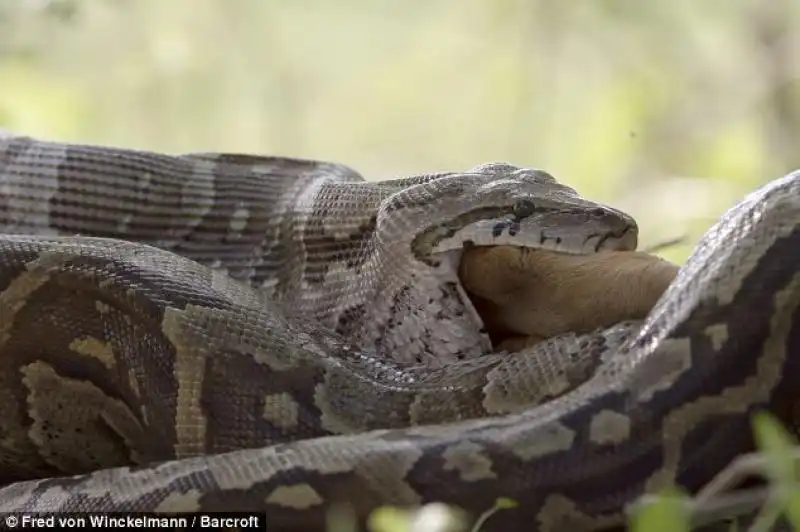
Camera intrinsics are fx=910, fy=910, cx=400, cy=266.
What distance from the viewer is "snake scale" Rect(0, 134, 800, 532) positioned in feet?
4.52

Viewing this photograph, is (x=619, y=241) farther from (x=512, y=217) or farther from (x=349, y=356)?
(x=349, y=356)

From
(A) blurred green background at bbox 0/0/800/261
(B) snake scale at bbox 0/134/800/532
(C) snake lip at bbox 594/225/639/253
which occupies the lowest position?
(B) snake scale at bbox 0/134/800/532

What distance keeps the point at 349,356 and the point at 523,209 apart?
1.70 feet

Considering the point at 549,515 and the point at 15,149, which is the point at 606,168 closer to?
the point at 15,149

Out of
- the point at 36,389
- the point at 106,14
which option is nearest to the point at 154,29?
the point at 106,14

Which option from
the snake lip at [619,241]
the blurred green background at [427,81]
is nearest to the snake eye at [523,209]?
the snake lip at [619,241]

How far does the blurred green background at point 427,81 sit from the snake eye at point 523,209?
2.75 meters

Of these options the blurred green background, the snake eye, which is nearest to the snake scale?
the snake eye

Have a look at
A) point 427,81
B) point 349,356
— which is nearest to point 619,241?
point 349,356

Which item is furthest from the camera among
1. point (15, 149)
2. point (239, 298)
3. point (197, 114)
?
point (197, 114)

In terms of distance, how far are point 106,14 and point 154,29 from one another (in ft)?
0.91

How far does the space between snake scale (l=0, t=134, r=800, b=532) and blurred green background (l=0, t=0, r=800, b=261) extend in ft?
7.66

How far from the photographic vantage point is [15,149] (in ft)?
9.26

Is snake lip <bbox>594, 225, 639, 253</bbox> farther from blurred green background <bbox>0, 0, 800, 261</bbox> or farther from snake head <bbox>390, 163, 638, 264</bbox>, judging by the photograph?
blurred green background <bbox>0, 0, 800, 261</bbox>
